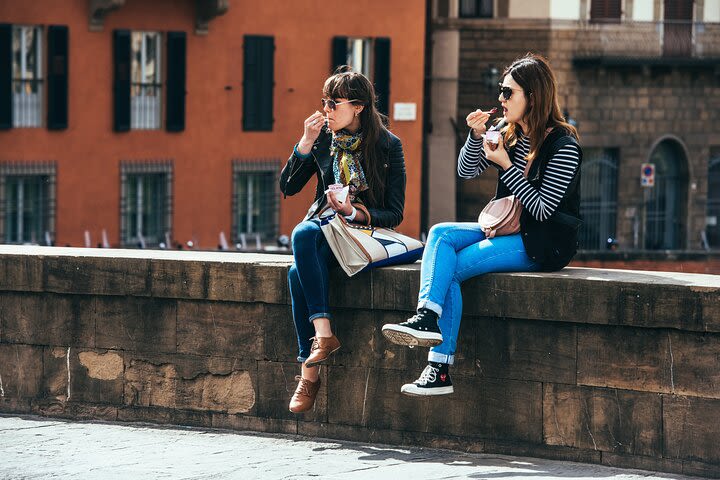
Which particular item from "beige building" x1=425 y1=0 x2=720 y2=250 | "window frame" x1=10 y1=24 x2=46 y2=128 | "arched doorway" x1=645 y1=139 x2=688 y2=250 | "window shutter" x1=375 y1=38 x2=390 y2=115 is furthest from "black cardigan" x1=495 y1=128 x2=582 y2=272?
"arched doorway" x1=645 y1=139 x2=688 y2=250

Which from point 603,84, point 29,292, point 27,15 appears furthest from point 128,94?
point 29,292

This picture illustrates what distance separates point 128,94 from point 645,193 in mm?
14443

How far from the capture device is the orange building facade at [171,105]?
104ft

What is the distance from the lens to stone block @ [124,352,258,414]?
8.59 m

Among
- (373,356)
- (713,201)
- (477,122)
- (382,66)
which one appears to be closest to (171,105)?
(382,66)

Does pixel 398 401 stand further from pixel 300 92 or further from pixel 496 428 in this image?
pixel 300 92

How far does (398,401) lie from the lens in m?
8.22

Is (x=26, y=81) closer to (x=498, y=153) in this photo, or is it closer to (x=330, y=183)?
(x=330, y=183)

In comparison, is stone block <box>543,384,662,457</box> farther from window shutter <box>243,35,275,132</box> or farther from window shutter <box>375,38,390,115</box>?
window shutter <box>375,38,390,115</box>

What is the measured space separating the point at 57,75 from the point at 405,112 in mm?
9039

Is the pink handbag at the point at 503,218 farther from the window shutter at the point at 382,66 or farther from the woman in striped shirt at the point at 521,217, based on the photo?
the window shutter at the point at 382,66

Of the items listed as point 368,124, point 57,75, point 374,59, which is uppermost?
point 374,59

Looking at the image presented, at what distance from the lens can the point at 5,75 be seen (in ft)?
102

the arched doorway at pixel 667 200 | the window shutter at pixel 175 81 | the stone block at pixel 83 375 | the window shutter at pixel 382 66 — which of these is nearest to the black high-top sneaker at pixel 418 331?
the stone block at pixel 83 375
